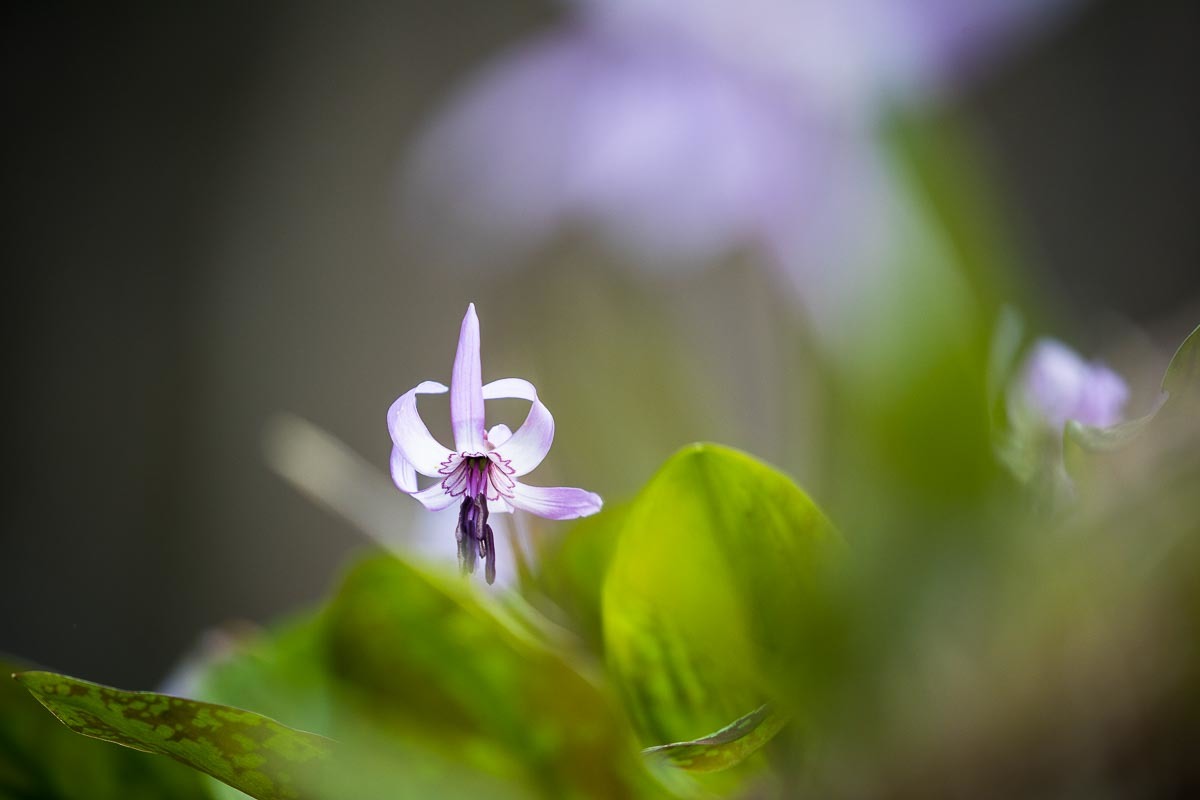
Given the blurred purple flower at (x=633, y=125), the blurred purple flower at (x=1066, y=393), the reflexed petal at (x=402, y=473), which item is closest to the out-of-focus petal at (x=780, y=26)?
the blurred purple flower at (x=633, y=125)

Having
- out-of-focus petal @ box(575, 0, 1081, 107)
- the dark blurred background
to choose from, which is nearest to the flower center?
out-of-focus petal @ box(575, 0, 1081, 107)

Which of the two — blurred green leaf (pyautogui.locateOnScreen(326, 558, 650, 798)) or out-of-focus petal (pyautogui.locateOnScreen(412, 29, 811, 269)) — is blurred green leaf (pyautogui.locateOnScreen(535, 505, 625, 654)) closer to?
blurred green leaf (pyautogui.locateOnScreen(326, 558, 650, 798))

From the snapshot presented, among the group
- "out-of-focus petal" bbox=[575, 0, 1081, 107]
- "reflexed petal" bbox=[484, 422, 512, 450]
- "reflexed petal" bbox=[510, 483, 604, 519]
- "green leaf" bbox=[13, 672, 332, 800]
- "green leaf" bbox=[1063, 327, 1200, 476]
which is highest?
"out-of-focus petal" bbox=[575, 0, 1081, 107]

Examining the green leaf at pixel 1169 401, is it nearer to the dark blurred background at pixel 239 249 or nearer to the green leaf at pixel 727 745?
the green leaf at pixel 727 745

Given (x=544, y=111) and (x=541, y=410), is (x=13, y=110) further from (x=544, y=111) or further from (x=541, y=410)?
(x=541, y=410)

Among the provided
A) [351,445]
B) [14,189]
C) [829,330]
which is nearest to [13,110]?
[14,189]

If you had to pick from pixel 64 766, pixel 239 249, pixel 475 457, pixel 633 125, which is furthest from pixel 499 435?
pixel 633 125

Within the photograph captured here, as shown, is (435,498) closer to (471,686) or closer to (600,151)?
(471,686)
